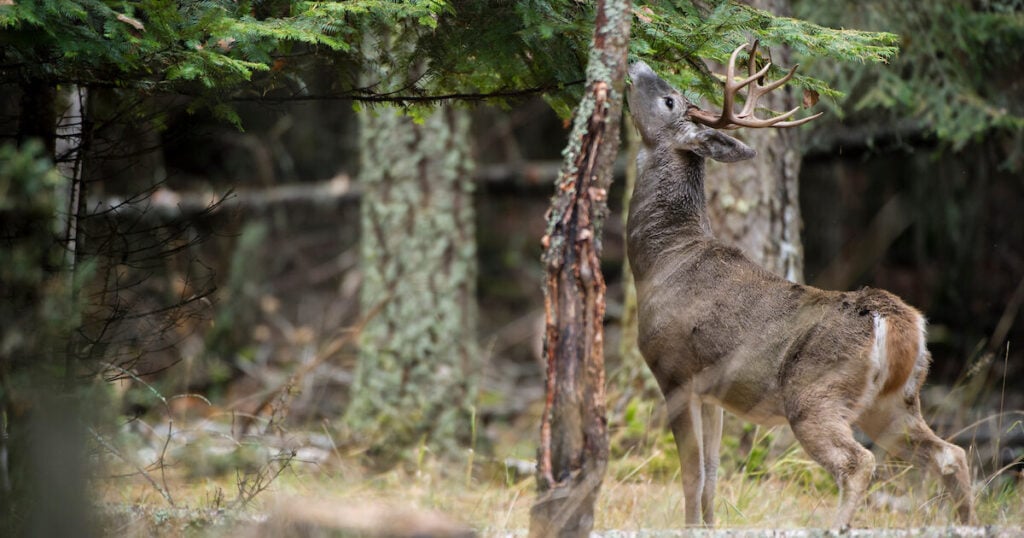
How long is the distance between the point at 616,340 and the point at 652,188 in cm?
645

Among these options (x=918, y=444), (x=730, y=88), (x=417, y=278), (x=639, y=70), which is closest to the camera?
(x=730, y=88)

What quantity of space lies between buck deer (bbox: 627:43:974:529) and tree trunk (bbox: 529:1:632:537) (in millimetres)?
926

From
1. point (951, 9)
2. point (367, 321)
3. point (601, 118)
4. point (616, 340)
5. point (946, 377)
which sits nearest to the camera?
point (601, 118)

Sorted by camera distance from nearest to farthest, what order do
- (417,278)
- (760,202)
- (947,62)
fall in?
(760,202) → (947,62) → (417,278)

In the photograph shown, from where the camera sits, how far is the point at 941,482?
15.4ft

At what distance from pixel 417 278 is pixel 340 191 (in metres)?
5.37

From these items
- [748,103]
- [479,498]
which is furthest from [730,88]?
[479,498]

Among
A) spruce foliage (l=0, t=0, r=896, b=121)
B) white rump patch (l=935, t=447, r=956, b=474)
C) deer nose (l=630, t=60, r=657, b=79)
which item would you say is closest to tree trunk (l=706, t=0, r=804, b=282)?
deer nose (l=630, t=60, r=657, b=79)

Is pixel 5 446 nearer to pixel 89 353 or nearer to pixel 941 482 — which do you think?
pixel 89 353

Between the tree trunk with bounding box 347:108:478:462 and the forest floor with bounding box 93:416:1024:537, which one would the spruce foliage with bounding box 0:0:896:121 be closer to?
the forest floor with bounding box 93:416:1024:537

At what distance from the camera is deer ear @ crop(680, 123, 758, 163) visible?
5145 mm

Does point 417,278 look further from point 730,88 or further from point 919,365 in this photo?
point 919,365

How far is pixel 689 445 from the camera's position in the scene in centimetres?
496

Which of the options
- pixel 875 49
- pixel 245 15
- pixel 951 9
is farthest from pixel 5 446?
pixel 951 9
